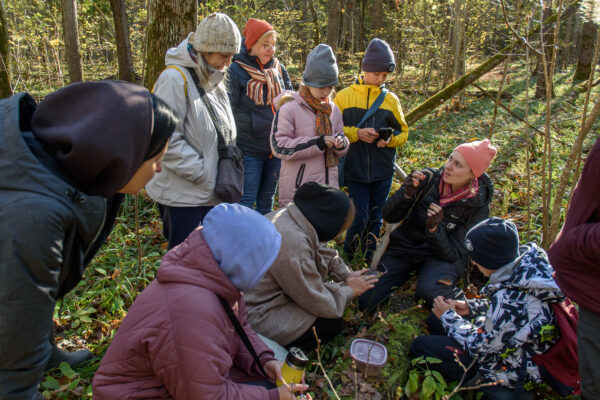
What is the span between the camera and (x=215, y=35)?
107 inches

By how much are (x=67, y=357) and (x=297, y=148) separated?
2.28 meters

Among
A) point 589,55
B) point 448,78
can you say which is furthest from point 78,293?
point 589,55

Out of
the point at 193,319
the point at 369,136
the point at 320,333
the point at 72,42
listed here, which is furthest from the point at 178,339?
the point at 72,42

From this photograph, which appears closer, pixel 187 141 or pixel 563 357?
pixel 563 357

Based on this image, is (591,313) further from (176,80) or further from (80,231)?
(176,80)

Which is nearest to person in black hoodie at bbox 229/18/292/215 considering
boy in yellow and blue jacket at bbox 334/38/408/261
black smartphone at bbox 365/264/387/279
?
boy in yellow and blue jacket at bbox 334/38/408/261

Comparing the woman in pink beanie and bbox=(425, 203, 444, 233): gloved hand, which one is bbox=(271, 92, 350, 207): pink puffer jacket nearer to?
the woman in pink beanie

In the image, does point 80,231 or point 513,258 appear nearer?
point 80,231

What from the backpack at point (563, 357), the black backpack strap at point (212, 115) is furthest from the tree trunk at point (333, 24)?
the backpack at point (563, 357)

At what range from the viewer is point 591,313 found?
70.7 inches

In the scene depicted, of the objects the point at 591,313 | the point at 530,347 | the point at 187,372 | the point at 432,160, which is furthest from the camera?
the point at 432,160

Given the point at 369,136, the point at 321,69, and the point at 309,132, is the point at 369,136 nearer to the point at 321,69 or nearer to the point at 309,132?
the point at 309,132

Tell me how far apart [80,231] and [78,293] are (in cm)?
249

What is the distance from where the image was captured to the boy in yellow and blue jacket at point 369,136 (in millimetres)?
3730
